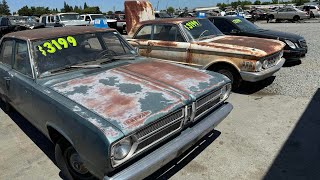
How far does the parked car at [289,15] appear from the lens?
29.7 metres

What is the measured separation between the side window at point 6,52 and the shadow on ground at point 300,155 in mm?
4062

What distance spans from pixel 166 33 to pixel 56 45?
3.40 meters

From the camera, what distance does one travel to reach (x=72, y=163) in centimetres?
311

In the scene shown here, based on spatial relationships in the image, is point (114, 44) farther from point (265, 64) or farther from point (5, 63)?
point (265, 64)

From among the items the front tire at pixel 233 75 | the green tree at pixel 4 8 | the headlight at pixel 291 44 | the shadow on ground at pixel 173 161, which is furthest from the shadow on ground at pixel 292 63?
the green tree at pixel 4 8

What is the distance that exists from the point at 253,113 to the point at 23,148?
3.77 metres

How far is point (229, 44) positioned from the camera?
605 cm

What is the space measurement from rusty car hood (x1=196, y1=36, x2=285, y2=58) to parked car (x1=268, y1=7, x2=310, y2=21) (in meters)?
26.7

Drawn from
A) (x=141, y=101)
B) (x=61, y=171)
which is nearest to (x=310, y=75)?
(x=141, y=101)

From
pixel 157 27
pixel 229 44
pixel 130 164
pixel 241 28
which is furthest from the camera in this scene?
pixel 241 28

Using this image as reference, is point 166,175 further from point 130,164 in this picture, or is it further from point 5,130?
point 5,130

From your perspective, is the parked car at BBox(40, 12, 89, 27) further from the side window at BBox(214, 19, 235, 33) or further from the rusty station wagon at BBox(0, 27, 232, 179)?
the rusty station wagon at BBox(0, 27, 232, 179)

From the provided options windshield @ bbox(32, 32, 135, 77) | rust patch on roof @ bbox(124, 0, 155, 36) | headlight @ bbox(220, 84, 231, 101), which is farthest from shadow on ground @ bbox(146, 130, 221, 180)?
rust patch on roof @ bbox(124, 0, 155, 36)

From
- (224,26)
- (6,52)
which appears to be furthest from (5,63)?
(224,26)
